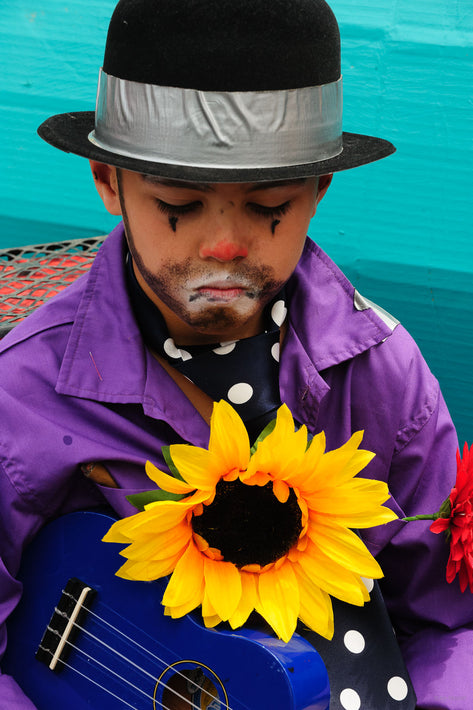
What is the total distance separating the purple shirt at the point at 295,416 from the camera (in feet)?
4.98

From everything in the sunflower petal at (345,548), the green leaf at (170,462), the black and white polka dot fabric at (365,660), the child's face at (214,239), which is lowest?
the black and white polka dot fabric at (365,660)

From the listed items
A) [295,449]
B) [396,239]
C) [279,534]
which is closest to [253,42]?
[295,449]

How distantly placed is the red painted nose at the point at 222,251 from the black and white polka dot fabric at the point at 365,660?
28.6 inches

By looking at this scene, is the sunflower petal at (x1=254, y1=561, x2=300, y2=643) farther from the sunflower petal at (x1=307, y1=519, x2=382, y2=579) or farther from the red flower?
the red flower

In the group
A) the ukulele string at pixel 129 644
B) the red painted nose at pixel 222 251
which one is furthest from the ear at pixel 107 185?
the ukulele string at pixel 129 644

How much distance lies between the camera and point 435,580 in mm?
1719

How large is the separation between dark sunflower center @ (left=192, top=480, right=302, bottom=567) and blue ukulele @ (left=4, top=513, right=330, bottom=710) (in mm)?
144

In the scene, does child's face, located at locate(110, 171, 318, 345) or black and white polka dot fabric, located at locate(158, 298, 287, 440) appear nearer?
child's face, located at locate(110, 171, 318, 345)

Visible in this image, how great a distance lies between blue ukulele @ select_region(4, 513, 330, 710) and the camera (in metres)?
1.37

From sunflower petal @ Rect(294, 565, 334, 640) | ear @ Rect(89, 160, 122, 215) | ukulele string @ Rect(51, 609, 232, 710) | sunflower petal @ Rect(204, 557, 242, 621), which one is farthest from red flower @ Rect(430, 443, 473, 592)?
ear @ Rect(89, 160, 122, 215)

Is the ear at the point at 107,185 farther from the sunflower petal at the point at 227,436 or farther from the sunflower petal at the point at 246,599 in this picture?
the sunflower petal at the point at 246,599

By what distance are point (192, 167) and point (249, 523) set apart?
0.57 metres

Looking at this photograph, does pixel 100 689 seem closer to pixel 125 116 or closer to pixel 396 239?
pixel 125 116

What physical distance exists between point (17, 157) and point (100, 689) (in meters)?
1.46
